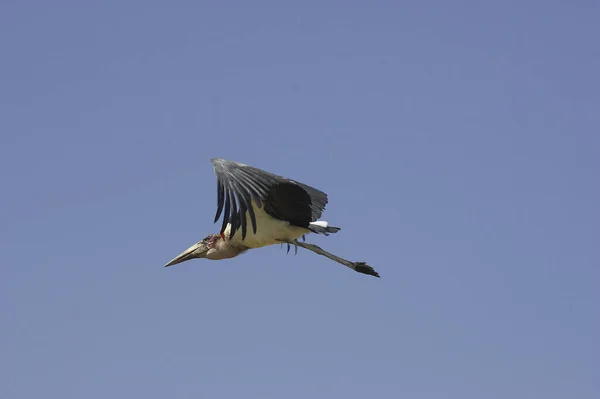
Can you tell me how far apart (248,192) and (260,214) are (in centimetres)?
274

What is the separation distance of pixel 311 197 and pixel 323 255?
1.15 m

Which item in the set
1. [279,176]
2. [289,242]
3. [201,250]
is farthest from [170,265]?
[279,176]

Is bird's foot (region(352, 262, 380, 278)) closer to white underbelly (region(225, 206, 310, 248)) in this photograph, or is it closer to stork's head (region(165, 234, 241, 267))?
white underbelly (region(225, 206, 310, 248))

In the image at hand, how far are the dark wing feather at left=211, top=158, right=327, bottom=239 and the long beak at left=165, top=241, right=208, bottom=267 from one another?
2.84m

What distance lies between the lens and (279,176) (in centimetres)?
2081

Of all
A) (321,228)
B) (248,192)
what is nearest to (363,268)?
(321,228)

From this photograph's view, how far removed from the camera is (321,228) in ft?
76.4

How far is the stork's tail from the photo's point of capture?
23.1 metres

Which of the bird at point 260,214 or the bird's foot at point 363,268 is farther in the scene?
the bird's foot at point 363,268

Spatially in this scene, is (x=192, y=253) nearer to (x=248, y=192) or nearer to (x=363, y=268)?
(x=363, y=268)

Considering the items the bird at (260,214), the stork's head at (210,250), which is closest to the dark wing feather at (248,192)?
the bird at (260,214)

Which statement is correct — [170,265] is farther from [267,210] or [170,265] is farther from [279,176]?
[279,176]

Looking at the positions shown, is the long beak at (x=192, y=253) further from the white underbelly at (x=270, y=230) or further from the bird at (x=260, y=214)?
the white underbelly at (x=270, y=230)

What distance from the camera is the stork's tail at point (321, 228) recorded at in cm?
2311
